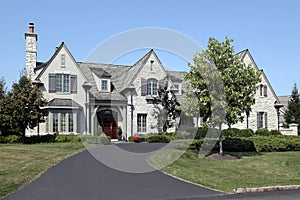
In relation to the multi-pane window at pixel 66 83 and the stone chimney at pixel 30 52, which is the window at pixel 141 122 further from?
the stone chimney at pixel 30 52

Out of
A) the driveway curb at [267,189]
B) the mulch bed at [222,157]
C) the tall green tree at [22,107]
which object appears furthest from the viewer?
the tall green tree at [22,107]

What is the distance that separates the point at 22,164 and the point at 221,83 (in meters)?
10.4

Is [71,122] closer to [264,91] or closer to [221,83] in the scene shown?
[221,83]

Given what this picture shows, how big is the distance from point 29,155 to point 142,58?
68.0 ft

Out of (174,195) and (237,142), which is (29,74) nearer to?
(237,142)

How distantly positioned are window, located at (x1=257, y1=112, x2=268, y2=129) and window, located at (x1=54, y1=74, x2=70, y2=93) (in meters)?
21.7

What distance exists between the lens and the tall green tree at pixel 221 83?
17.0 meters

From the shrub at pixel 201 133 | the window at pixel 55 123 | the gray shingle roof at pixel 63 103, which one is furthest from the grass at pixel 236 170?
the window at pixel 55 123

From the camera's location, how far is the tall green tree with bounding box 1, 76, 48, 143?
25.4 metres

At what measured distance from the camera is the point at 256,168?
1541 cm

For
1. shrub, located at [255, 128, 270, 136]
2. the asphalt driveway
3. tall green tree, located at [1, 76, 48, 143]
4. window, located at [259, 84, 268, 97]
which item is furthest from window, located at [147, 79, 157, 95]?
the asphalt driveway

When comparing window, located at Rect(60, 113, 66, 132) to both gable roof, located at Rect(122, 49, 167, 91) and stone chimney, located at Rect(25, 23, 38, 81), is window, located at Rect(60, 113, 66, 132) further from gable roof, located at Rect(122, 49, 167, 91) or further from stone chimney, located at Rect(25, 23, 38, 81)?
gable roof, located at Rect(122, 49, 167, 91)

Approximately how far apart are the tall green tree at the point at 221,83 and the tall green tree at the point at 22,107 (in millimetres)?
13935

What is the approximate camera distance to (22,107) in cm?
2553
